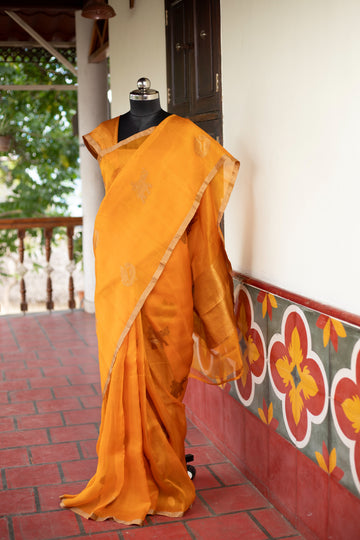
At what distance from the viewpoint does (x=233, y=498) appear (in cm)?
255

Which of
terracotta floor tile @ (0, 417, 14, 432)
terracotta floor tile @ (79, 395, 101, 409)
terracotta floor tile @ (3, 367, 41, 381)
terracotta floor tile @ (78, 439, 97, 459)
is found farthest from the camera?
terracotta floor tile @ (3, 367, 41, 381)

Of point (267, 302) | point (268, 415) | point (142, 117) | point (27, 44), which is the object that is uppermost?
point (27, 44)

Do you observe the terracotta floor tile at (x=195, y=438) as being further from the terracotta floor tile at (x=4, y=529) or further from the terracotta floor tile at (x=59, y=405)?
the terracotta floor tile at (x=4, y=529)

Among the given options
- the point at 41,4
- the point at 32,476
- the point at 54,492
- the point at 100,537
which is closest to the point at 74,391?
the point at 32,476

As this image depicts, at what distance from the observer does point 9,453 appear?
3.02 metres

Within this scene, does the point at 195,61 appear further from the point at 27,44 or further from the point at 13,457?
the point at 27,44

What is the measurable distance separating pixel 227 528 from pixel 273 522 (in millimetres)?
169

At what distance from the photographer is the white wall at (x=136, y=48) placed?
11.9 ft

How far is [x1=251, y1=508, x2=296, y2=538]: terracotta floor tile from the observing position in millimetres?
2287

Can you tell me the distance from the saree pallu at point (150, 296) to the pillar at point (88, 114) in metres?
3.36

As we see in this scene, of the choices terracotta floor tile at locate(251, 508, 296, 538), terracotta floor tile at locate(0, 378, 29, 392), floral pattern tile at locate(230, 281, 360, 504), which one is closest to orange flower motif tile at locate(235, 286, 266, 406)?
floral pattern tile at locate(230, 281, 360, 504)

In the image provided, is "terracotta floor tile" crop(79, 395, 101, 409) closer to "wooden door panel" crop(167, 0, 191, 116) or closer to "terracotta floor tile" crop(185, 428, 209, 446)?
"terracotta floor tile" crop(185, 428, 209, 446)

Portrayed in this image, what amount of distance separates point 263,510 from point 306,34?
168cm

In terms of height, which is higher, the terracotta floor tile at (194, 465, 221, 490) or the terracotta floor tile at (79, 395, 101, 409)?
the terracotta floor tile at (79, 395, 101, 409)
